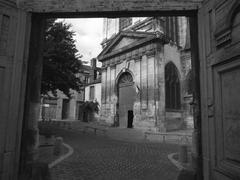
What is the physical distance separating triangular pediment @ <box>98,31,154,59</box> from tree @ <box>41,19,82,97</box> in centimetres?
904

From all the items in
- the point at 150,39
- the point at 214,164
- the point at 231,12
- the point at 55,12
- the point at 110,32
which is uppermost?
the point at 110,32

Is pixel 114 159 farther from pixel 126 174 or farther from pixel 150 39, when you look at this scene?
pixel 150 39

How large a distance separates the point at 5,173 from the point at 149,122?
14945 mm

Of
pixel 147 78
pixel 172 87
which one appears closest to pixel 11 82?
pixel 147 78

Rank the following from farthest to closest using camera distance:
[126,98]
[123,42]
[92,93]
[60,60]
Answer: [92,93] → [123,42] → [126,98] → [60,60]

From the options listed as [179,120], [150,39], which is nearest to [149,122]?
[179,120]

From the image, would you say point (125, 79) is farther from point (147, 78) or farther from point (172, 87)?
point (172, 87)

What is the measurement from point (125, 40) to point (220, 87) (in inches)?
778

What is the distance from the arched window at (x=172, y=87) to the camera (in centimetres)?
1879

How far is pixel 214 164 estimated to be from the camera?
111 inches

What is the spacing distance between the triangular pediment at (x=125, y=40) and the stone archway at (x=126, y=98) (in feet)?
11.4

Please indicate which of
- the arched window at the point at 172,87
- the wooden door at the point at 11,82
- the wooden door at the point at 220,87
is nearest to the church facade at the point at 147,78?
the arched window at the point at 172,87

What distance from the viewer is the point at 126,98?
67.4 ft

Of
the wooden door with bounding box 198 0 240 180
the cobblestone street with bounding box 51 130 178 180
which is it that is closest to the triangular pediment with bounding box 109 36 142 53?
the cobblestone street with bounding box 51 130 178 180
